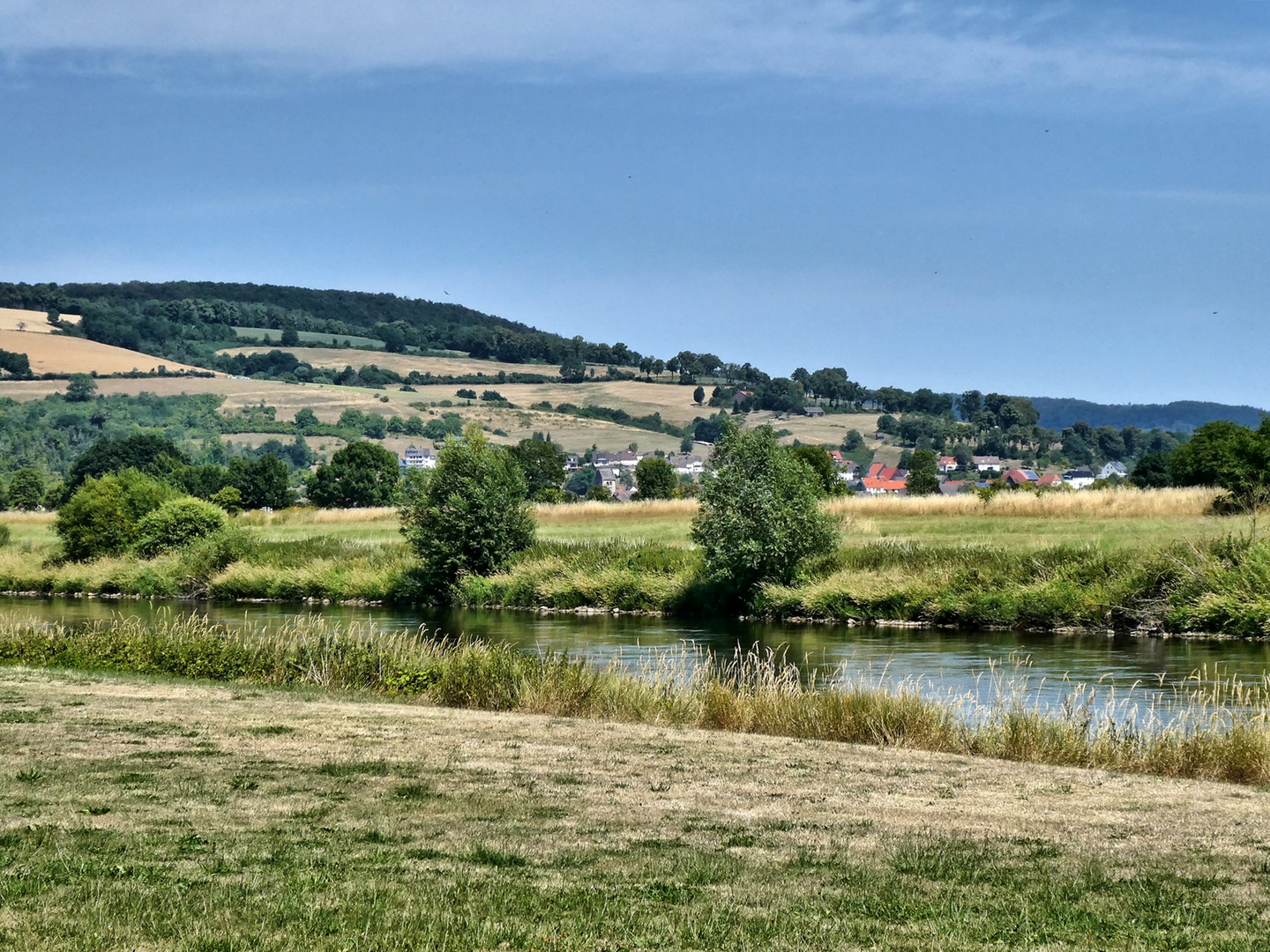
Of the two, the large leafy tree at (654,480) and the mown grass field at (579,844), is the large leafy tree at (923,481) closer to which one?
the large leafy tree at (654,480)

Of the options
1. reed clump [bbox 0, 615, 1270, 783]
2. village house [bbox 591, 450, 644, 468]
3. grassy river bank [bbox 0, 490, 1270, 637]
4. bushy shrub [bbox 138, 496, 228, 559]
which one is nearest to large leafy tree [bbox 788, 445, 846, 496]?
grassy river bank [bbox 0, 490, 1270, 637]

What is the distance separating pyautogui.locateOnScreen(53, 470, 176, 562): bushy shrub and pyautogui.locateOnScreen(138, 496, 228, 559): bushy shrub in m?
1.60

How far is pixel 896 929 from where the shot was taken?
772cm

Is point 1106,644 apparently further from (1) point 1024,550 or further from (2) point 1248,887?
(2) point 1248,887

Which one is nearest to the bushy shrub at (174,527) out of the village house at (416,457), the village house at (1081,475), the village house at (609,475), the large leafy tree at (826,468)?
the large leafy tree at (826,468)

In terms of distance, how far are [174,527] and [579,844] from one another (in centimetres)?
5615

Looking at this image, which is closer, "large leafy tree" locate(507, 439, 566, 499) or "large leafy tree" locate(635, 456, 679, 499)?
"large leafy tree" locate(635, 456, 679, 499)

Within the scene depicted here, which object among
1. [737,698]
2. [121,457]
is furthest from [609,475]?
[737,698]

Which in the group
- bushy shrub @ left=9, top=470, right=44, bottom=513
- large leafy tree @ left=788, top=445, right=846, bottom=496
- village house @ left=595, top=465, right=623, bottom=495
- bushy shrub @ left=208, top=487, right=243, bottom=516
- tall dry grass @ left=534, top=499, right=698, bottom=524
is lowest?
bushy shrub @ left=9, top=470, right=44, bottom=513

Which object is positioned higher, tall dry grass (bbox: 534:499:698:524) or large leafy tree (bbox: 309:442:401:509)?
tall dry grass (bbox: 534:499:698:524)

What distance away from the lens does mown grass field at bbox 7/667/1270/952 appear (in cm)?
761

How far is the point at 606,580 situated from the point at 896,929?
41290mm

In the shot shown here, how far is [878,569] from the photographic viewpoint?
4438 centimetres

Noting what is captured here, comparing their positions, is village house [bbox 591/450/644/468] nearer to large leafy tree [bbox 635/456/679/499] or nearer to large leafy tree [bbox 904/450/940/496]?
large leafy tree [bbox 904/450/940/496]
